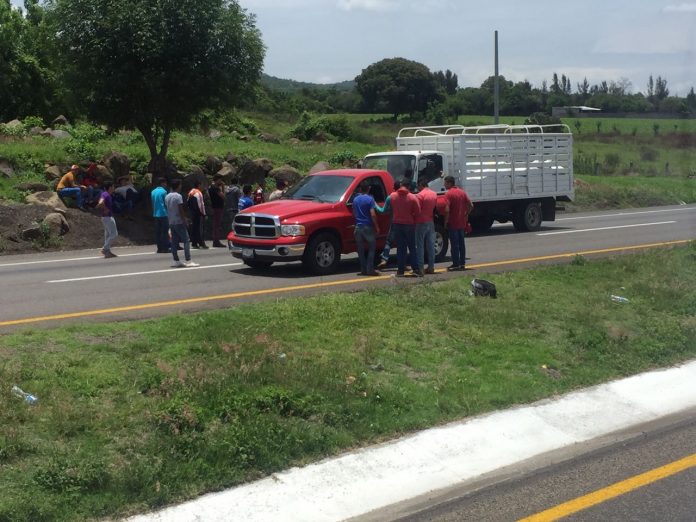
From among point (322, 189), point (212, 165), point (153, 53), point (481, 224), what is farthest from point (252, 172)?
point (322, 189)

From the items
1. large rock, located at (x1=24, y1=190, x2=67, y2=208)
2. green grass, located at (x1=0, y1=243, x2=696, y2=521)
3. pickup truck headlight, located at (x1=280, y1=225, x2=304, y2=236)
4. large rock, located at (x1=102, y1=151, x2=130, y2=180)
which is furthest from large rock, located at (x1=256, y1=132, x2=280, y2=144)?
green grass, located at (x1=0, y1=243, x2=696, y2=521)

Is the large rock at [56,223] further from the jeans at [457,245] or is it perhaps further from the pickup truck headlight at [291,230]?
the jeans at [457,245]

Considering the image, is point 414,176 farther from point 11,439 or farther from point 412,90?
point 412,90

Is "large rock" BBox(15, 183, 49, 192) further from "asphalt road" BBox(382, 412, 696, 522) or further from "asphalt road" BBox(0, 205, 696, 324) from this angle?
"asphalt road" BBox(382, 412, 696, 522)

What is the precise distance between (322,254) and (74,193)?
11.2 m

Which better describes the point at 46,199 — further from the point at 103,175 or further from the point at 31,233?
the point at 103,175

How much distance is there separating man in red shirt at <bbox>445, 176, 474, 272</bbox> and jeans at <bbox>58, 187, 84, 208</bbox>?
12.6 m

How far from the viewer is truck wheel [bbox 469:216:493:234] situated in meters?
24.2

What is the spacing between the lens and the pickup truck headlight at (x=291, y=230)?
50.6 feet

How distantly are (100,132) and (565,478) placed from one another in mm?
28157

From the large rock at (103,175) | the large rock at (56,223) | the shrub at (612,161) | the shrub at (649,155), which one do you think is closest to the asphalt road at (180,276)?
the large rock at (56,223)

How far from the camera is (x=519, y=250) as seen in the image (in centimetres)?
1955

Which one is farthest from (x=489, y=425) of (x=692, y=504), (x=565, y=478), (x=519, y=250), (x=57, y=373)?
(x=519, y=250)

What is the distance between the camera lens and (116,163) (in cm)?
A: 2683
